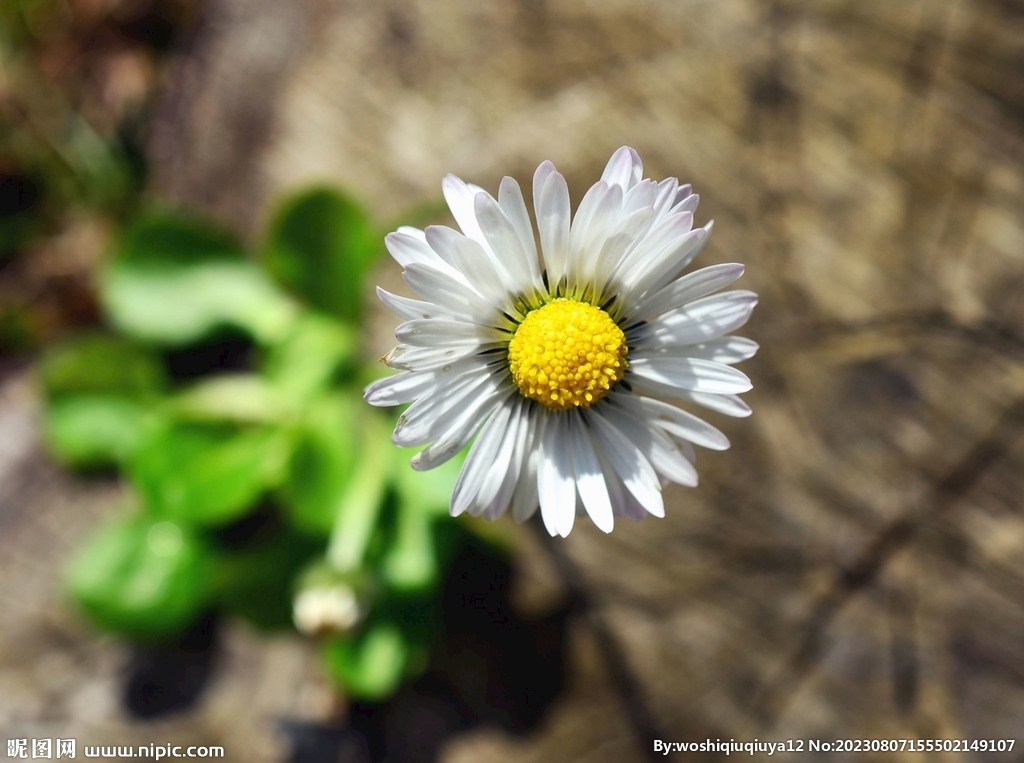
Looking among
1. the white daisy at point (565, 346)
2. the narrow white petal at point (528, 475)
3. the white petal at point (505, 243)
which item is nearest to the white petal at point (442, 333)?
the white daisy at point (565, 346)

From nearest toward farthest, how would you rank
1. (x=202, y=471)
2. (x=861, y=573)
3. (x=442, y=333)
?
1. (x=442, y=333)
2. (x=861, y=573)
3. (x=202, y=471)

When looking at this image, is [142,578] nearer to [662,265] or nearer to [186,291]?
[186,291]

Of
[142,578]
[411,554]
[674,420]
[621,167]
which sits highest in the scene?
[621,167]

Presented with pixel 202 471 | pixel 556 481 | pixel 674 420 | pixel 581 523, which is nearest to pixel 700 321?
pixel 674 420

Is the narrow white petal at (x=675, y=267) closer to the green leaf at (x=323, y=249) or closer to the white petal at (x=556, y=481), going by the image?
the white petal at (x=556, y=481)

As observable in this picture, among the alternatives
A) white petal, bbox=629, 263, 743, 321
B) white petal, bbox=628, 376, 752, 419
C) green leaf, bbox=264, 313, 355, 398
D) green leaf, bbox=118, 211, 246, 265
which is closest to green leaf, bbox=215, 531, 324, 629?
green leaf, bbox=264, 313, 355, 398

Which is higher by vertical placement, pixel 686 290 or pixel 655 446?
pixel 686 290

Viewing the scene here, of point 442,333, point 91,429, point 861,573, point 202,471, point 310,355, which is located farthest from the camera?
point 91,429
